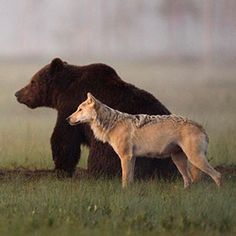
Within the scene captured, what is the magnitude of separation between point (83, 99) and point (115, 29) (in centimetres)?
173

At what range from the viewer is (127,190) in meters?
9.55

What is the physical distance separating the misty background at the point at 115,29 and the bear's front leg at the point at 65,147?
5.49 ft

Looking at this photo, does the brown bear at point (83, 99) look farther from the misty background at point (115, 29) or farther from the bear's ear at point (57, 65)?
the misty background at point (115, 29)

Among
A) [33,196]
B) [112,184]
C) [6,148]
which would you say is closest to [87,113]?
[112,184]

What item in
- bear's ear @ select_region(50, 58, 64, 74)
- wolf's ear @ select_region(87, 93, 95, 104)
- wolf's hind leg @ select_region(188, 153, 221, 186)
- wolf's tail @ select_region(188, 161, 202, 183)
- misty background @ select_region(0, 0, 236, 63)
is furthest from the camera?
misty background @ select_region(0, 0, 236, 63)

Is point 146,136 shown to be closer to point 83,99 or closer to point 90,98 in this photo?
point 90,98

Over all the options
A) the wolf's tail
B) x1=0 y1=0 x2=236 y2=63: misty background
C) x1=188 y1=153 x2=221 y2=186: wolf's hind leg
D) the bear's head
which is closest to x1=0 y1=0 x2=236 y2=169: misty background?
x1=0 y1=0 x2=236 y2=63: misty background

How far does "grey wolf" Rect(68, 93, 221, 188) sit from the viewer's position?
10.2 m

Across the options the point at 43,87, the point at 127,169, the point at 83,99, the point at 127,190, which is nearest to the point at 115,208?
the point at 127,190

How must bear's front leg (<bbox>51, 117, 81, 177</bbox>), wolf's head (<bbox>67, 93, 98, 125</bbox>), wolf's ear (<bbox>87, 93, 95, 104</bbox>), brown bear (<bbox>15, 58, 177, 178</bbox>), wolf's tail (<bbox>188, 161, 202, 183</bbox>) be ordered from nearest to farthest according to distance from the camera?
wolf's ear (<bbox>87, 93, 95, 104</bbox>), wolf's head (<bbox>67, 93, 98, 125</bbox>), wolf's tail (<bbox>188, 161, 202, 183</bbox>), brown bear (<bbox>15, 58, 177, 178</bbox>), bear's front leg (<bbox>51, 117, 81, 177</bbox>)

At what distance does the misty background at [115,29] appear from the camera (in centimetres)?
1241

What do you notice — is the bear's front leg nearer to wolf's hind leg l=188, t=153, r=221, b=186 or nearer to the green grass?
the green grass

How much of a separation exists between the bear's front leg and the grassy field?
0.67ft

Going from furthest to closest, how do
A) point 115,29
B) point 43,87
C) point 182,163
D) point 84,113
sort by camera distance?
point 115,29 → point 43,87 → point 182,163 → point 84,113
